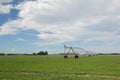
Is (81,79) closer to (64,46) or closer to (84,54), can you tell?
(64,46)

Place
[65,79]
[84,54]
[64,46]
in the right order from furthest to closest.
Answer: [84,54]
[64,46]
[65,79]

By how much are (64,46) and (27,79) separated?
370ft

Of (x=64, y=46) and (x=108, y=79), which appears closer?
(x=108, y=79)

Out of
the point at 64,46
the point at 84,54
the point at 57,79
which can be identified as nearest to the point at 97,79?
the point at 57,79

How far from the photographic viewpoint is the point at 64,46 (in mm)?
137250

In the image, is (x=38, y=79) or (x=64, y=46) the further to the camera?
(x=64, y=46)

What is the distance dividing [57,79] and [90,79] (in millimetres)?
3175

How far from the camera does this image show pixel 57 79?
2433 cm

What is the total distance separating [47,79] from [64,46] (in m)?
113

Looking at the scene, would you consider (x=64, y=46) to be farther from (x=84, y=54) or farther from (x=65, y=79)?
(x=65, y=79)

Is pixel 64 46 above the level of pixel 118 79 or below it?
above

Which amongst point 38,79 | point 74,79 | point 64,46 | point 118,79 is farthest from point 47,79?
point 64,46

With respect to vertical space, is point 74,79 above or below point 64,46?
below

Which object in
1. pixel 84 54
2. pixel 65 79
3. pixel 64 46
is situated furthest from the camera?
pixel 84 54
